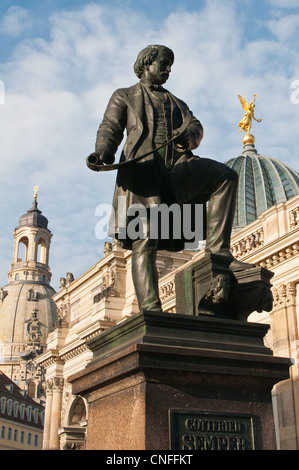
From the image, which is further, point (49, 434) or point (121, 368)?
point (49, 434)

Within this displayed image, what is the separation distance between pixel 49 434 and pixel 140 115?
40.5 metres

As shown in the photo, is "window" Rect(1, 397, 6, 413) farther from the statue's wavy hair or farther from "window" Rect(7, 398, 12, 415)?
the statue's wavy hair

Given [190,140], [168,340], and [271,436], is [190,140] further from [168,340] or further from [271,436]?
[271,436]

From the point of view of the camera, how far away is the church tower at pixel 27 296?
114 meters

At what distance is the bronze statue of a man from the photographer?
5.84 m

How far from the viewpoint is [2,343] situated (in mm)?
116062

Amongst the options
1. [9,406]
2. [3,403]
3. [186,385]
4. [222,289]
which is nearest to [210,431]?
[186,385]

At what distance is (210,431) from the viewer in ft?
16.2

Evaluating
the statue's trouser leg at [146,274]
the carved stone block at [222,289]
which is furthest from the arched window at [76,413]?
the carved stone block at [222,289]

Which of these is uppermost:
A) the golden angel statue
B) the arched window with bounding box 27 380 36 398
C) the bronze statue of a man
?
the golden angel statue

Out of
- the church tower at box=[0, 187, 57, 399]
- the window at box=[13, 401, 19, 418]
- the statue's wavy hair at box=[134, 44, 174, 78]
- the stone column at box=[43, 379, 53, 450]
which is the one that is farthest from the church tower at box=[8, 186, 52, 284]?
the statue's wavy hair at box=[134, 44, 174, 78]

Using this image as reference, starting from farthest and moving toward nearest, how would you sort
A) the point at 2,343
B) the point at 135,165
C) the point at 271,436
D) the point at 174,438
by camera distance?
the point at 2,343 → the point at 135,165 → the point at 271,436 → the point at 174,438

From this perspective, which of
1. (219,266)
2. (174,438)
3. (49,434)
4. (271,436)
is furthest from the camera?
(49,434)

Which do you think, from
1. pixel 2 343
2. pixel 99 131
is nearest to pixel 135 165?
pixel 99 131
